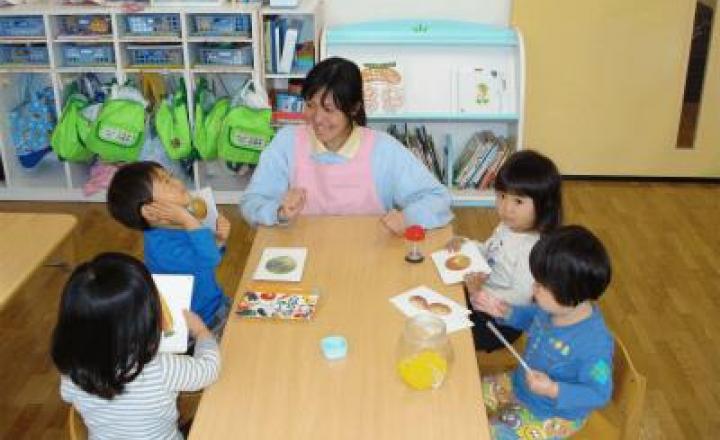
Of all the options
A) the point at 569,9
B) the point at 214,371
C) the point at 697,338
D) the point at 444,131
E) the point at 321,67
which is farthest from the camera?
the point at 444,131

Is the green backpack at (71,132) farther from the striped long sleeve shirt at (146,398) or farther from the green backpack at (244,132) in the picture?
the striped long sleeve shirt at (146,398)

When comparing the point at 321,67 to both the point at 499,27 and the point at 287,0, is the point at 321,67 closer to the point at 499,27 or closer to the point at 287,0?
the point at 287,0

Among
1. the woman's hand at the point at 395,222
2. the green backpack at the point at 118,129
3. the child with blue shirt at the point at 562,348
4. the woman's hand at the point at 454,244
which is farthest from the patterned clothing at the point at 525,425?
the green backpack at the point at 118,129

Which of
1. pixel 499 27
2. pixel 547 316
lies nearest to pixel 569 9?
pixel 499 27

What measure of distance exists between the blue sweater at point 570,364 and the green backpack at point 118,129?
105 inches

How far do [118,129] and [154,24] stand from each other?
0.59 m

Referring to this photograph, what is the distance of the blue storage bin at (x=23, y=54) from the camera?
4.17 metres

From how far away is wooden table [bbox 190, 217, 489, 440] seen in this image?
1478 mm

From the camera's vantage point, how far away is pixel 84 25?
4.09 metres

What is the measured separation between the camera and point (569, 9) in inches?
168

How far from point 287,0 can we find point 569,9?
1578mm

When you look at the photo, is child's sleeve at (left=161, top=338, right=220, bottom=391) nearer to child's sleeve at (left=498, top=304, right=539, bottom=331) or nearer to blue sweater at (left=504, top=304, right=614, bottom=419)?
blue sweater at (left=504, top=304, right=614, bottom=419)

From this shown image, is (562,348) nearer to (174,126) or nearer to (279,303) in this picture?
(279,303)

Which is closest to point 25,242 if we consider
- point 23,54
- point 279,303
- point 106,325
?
point 279,303
